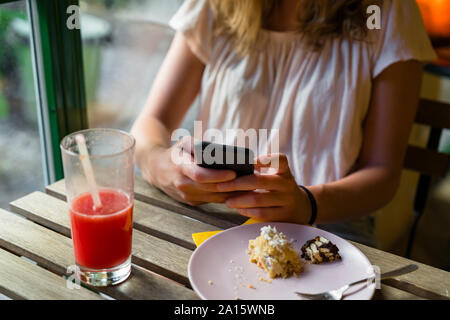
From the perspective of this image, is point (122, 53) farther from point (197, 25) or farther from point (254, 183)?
point (254, 183)

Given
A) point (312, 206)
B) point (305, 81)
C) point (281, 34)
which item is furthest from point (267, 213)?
point (281, 34)

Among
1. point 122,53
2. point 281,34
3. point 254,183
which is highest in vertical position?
point 281,34

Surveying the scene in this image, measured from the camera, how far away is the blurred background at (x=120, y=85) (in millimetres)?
1299

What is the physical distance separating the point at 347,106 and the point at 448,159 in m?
0.47

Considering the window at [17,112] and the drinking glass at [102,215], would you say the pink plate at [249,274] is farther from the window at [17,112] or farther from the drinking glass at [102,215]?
the window at [17,112]

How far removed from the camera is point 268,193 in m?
0.94

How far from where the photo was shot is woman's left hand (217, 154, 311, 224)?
36.7 inches

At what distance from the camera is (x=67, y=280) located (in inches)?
29.5

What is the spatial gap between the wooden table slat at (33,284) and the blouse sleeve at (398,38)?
0.94m

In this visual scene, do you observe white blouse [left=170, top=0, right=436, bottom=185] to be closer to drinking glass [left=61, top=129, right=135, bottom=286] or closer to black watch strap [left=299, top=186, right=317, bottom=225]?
black watch strap [left=299, top=186, right=317, bottom=225]

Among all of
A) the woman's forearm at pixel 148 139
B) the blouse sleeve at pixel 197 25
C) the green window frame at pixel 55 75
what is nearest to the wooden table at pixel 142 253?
the woman's forearm at pixel 148 139

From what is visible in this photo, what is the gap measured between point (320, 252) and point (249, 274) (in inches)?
5.3

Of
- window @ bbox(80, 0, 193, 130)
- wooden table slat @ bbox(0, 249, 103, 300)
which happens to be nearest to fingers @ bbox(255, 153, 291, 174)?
wooden table slat @ bbox(0, 249, 103, 300)
